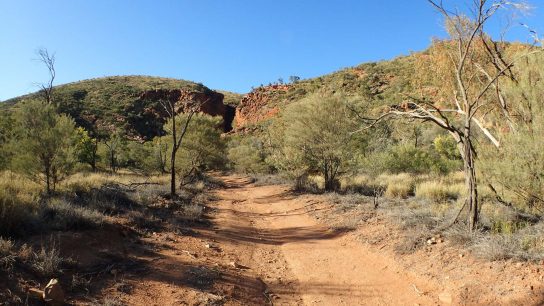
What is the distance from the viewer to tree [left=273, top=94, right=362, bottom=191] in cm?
1719

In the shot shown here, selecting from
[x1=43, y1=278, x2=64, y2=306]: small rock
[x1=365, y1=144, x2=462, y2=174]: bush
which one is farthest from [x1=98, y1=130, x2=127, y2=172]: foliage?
→ [x1=43, y1=278, x2=64, y2=306]: small rock

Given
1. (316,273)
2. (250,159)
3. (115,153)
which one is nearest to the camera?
(316,273)

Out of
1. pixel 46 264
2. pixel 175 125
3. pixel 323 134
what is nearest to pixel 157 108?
pixel 175 125

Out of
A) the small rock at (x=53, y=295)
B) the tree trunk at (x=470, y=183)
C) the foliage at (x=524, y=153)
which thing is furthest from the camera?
the foliage at (x=524, y=153)

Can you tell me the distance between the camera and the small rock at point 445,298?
5.30m

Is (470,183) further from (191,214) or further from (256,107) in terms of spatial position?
(256,107)

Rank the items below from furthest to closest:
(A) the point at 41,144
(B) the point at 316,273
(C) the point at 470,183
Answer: (A) the point at 41,144 → (C) the point at 470,183 → (B) the point at 316,273

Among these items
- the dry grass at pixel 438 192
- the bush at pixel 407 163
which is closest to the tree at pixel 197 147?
the bush at pixel 407 163

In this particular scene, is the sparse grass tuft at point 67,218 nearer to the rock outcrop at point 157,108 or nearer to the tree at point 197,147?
the tree at point 197,147

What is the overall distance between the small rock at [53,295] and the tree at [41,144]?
997 cm

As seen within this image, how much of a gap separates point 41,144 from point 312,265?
11.3m

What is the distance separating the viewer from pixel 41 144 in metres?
13.5

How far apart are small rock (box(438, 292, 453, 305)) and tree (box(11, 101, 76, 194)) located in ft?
42.3

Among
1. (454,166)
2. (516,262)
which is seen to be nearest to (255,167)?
(454,166)
